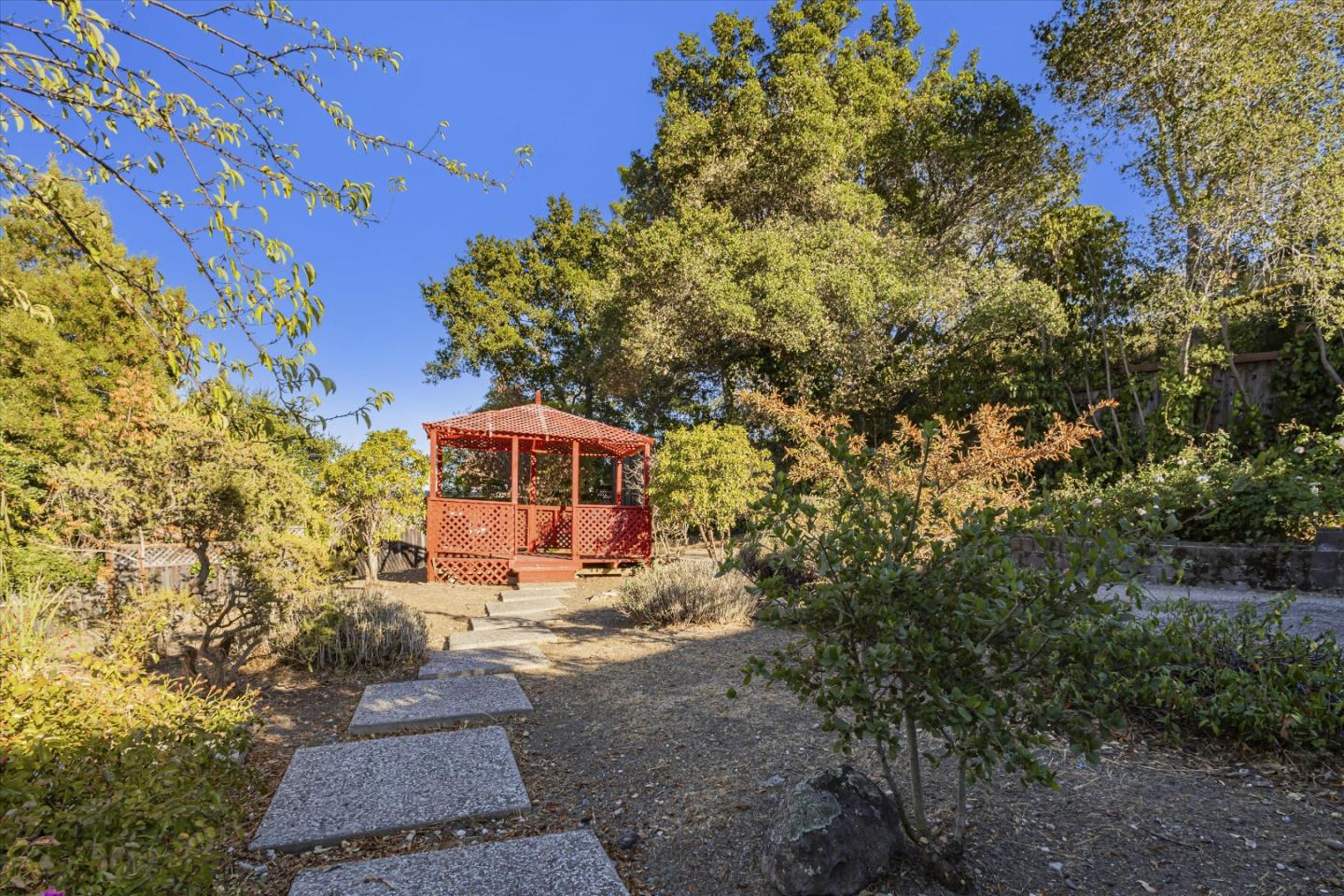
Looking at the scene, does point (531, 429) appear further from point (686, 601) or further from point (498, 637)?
point (686, 601)

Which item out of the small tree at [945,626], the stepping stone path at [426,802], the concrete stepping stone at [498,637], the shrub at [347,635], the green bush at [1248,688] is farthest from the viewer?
the concrete stepping stone at [498,637]

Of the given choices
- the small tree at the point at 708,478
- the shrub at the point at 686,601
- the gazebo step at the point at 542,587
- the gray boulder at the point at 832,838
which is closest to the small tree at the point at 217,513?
the shrub at the point at 686,601

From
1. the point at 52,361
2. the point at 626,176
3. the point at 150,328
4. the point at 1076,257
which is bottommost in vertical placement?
the point at 150,328

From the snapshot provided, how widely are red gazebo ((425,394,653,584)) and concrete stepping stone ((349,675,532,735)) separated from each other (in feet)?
16.7

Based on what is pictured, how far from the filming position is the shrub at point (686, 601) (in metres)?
6.04

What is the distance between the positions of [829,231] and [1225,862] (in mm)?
10760

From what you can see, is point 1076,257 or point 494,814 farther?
point 1076,257

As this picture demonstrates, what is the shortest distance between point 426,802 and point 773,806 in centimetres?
135

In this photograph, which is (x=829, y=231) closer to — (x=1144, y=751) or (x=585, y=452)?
(x=585, y=452)

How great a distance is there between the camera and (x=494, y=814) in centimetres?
243

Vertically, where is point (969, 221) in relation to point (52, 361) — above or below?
above

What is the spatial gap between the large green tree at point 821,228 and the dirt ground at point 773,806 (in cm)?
824

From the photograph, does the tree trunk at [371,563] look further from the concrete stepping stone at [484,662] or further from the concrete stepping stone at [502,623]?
the concrete stepping stone at [484,662]

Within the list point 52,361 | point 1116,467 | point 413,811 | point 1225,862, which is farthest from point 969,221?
point 52,361
